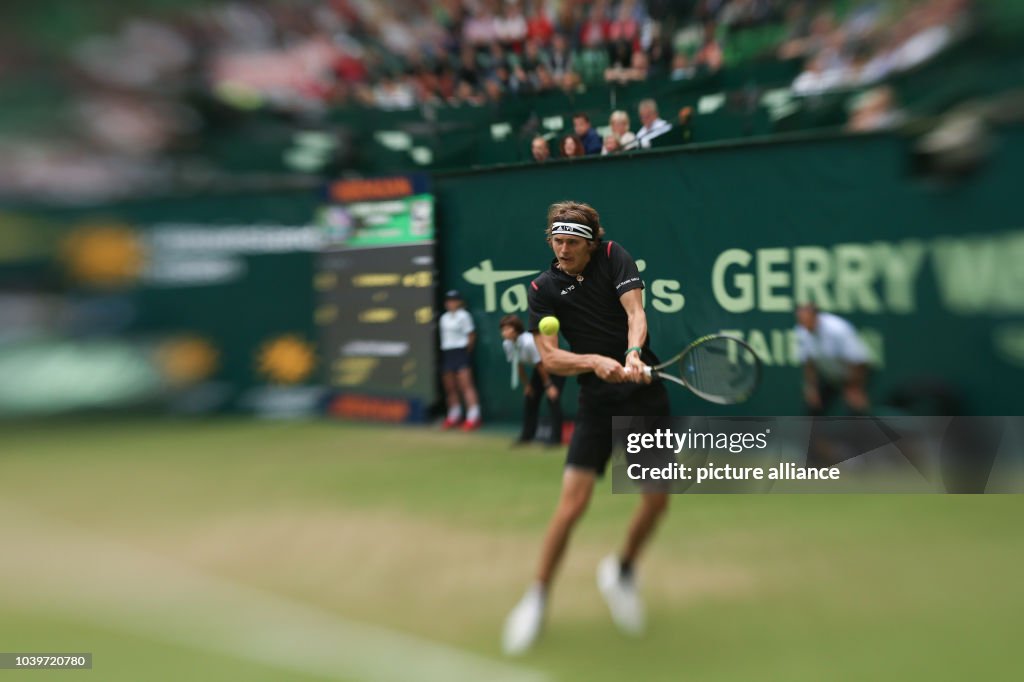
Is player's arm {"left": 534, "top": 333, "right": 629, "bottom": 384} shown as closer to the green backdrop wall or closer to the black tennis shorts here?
the black tennis shorts

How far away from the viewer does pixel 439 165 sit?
901cm

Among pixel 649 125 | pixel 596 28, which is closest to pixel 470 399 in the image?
pixel 649 125

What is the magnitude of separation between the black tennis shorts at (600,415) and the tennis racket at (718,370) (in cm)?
20

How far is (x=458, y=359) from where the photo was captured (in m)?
8.88

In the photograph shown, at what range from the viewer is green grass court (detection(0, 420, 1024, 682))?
3672 mm

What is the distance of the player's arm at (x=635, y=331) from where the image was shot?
3641 mm

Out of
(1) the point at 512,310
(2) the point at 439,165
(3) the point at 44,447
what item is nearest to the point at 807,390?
(1) the point at 512,310

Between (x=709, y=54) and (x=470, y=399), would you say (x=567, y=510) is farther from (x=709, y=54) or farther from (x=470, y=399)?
(x=709, y=54)

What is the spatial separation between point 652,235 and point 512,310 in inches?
60.6

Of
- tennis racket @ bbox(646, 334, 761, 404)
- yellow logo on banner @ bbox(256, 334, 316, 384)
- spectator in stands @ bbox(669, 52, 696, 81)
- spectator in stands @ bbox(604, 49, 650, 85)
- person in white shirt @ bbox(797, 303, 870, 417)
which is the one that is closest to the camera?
tennis racket @ bbox(646, 334, 761, 404)

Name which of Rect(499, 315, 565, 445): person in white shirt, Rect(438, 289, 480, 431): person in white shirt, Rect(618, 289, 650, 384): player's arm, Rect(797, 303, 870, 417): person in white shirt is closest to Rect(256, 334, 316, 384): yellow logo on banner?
Rect(438, 289, 480, 431): person in white shirt

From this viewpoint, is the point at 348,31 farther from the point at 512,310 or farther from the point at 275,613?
the point at 275,613

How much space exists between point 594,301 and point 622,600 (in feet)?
4.63

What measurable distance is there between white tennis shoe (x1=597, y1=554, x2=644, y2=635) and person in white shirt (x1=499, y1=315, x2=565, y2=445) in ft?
11.1
